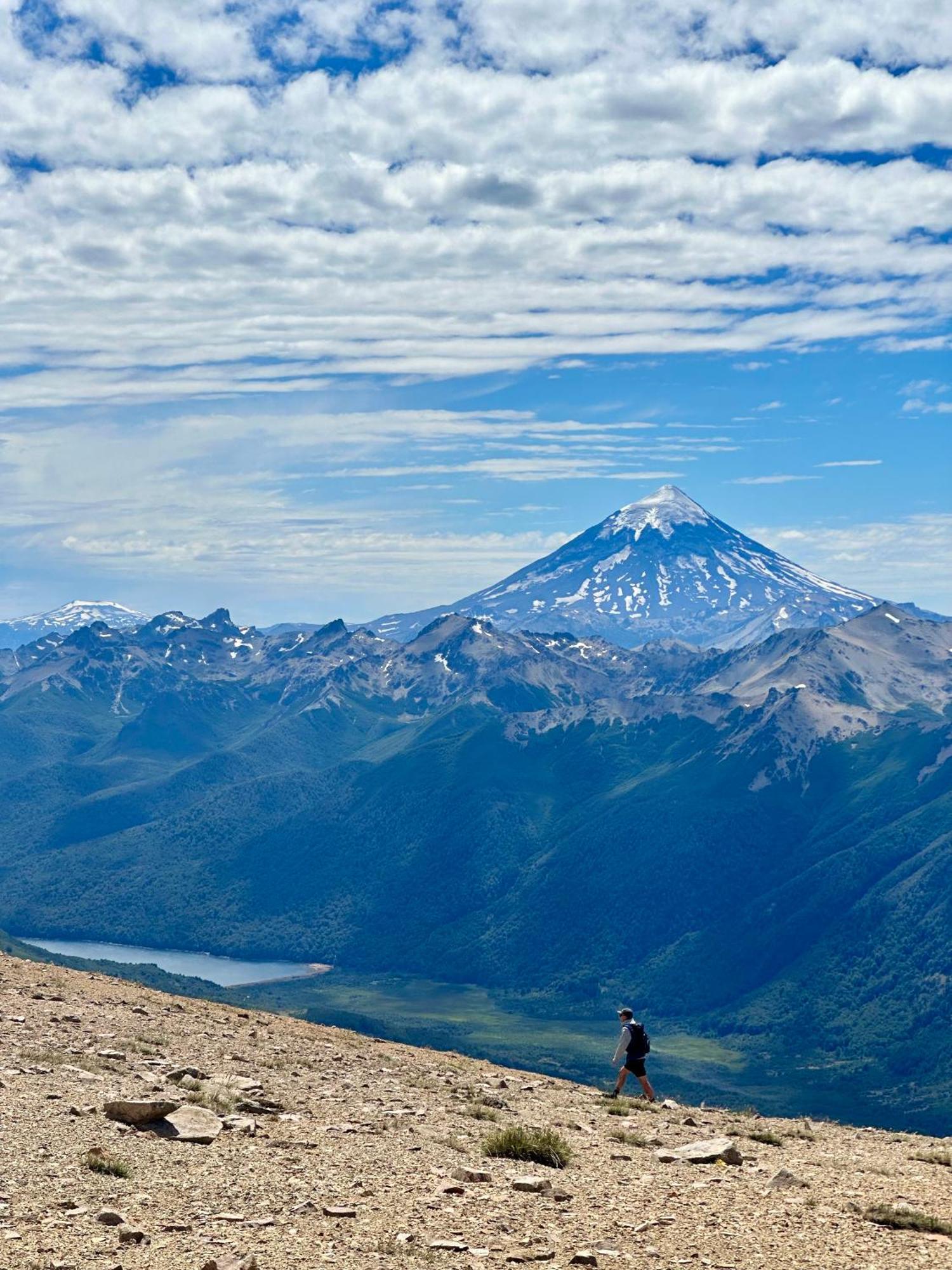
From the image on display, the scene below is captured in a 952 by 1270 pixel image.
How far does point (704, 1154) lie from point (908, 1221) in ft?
21.4

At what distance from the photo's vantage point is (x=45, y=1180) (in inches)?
991

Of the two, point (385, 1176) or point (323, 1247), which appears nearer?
point (323, 1247)

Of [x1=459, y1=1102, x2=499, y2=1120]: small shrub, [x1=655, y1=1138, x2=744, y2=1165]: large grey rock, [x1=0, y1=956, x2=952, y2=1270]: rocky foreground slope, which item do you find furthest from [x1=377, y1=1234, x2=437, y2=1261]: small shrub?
[x1=459, y1=1102, x2=499, y2=1120]: small shrub

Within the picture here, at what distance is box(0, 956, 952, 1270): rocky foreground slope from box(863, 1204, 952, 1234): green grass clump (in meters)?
0.20

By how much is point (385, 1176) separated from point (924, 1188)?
12.9 meters

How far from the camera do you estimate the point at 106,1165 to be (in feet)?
85.7

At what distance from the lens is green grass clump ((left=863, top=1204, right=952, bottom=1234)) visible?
2603 centimetres

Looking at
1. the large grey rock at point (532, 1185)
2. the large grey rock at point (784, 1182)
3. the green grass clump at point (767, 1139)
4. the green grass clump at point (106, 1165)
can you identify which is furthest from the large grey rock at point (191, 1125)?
the green grass clump at point (767, 1139)

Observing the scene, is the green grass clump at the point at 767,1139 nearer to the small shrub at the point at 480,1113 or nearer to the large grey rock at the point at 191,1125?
the small shrub at the point at 480,1113

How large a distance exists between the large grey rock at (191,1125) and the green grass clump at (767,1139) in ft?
51.3

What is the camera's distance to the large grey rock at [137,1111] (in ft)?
98.0

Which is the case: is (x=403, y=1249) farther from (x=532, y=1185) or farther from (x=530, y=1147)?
(x=530, y=1147)

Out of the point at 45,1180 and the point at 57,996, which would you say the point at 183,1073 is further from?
the point at 57,996

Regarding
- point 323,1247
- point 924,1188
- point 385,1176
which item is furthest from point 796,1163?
point 323,1247
